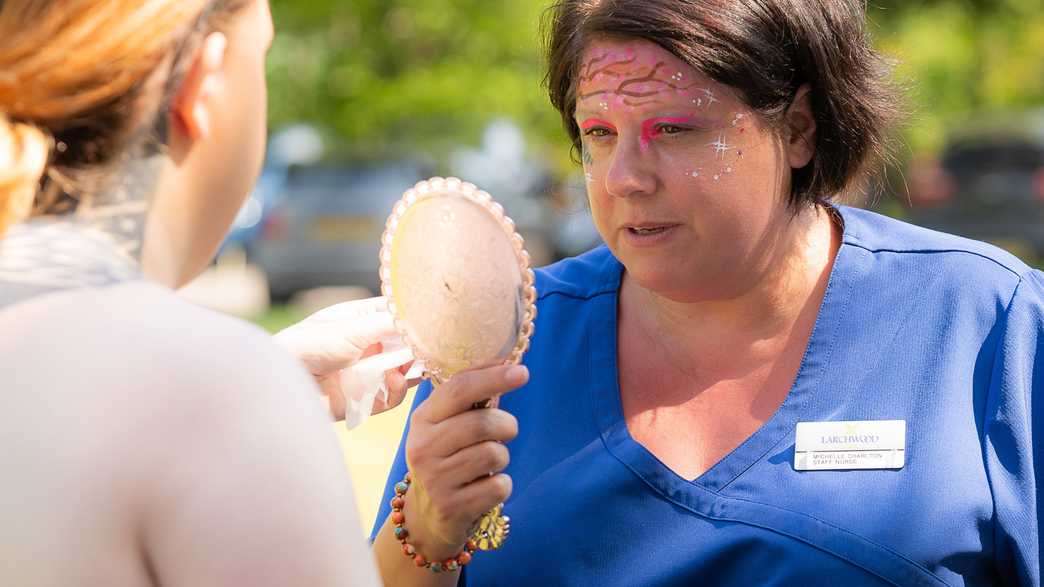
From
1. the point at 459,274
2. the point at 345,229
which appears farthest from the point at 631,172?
the point at 345,229

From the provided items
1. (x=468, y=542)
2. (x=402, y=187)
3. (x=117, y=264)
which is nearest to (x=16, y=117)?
(x=117, y=264)

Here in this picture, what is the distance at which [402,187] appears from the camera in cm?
1343

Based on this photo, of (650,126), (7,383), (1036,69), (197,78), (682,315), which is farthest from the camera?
(1036,69)

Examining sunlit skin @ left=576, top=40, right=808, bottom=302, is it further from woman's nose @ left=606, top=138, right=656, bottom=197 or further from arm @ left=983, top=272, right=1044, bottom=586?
arm @ left=983, top=272, right=1044, bottom=586

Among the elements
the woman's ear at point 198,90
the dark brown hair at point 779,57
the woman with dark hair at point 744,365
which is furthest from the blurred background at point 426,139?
the woman's ear at point 198,90

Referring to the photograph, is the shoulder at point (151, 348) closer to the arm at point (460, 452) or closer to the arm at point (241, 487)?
the arm at point (241, 487)

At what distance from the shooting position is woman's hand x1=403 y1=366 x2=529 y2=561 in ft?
6.55

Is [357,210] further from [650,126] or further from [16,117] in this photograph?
[16,117]

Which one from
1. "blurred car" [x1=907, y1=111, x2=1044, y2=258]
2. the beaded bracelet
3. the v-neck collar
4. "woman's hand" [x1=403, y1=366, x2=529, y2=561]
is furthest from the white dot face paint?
"blurred car" [x1=907, y1=111, x2=1044, y2=258]

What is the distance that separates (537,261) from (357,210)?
210 centimetres

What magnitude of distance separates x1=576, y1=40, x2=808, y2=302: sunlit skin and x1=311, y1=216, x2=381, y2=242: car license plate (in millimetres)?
11275

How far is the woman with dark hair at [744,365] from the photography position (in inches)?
85.7

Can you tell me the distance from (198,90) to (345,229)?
12.4 metres

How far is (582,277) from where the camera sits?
8.73 feet
